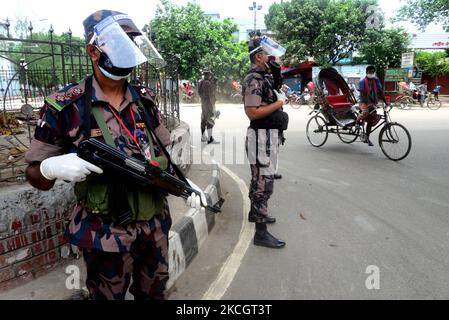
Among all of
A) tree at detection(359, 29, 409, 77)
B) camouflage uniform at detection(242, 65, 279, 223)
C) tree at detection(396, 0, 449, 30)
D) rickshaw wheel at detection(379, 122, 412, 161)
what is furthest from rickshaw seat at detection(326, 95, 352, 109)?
tree at detection(359, 29, 409, 77)

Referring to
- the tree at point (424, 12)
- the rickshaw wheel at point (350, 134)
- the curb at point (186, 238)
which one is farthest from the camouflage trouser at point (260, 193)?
the tree at point (424, 12)

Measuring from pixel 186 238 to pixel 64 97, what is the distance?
75.4 inches

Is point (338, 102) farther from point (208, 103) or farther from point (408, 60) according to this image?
point (408, 60)

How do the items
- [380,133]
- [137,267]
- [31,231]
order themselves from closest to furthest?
1. [137,267]
2. [31,231]
3. [380,133]

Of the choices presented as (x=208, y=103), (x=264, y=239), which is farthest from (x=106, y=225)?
(x=208, y=103)

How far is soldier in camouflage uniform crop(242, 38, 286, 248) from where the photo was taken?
3488 mm

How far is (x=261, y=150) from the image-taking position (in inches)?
144

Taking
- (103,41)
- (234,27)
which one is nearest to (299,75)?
(234,27)

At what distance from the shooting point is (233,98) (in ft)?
83.5

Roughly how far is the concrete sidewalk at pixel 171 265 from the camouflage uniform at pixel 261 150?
59 cm

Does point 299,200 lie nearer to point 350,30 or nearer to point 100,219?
point 100,219

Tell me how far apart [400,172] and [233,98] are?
65.5ft

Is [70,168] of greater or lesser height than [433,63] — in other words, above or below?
below

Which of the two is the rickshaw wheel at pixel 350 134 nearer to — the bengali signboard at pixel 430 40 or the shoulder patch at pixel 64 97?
the shoulder patch at pixel 64 97
